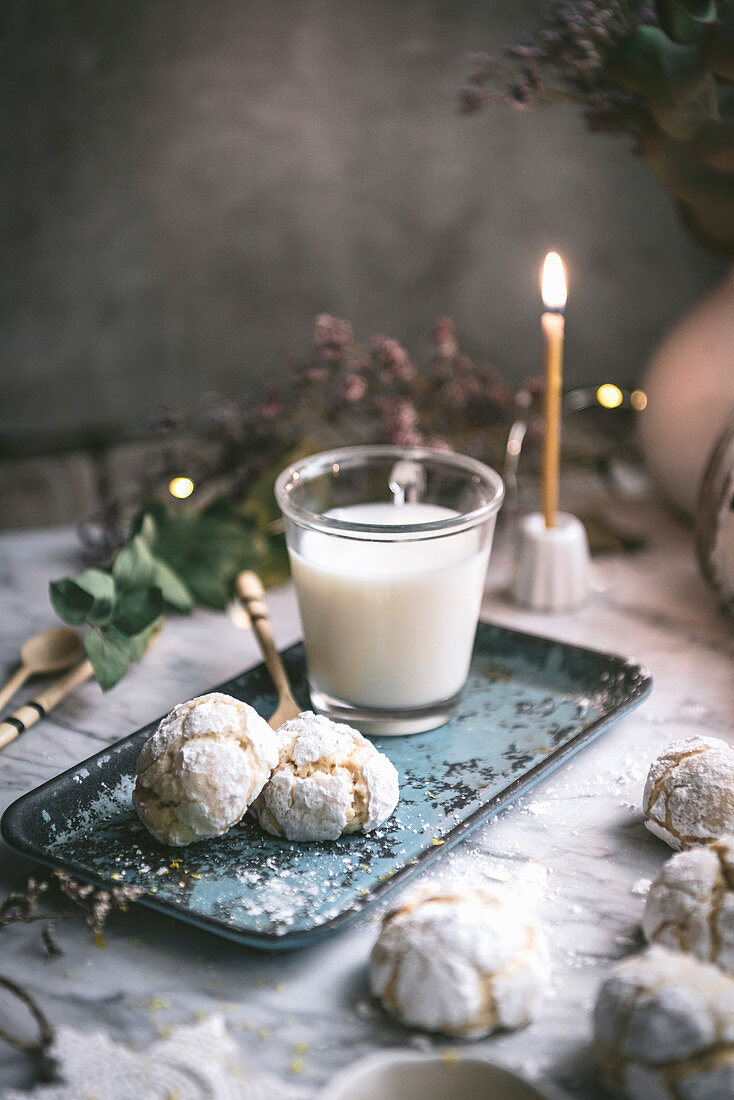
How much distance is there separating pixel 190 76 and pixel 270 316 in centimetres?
41

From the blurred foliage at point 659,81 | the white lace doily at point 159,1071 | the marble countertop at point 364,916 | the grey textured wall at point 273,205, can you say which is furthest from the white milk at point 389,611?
the grey textured wall at point 273,205

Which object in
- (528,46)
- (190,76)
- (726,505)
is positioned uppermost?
(528,46)

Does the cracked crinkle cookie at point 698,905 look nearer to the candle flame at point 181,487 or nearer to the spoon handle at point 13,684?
the spoon handle at point 13,684

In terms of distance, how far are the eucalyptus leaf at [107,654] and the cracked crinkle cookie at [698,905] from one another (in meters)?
0.54

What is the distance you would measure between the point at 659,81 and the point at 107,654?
0.81 metres

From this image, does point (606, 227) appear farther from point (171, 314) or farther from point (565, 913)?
point (565, 913)

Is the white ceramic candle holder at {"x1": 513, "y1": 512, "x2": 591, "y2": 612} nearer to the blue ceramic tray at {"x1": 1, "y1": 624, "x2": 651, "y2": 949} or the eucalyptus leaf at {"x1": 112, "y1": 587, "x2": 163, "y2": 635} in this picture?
the blue ceramic tray at {"x1": 1, "y1": 624, "x2": 651, "y2": 949}

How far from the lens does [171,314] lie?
1.79 metres

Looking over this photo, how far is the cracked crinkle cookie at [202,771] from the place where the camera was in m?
0.74

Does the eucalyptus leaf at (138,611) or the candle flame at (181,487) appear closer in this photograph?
the eucalyptus leaf at (138,611)

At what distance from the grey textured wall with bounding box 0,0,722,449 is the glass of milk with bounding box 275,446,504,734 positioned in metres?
0.88

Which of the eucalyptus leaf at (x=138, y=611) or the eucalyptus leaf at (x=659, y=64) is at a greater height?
the eucalyptus leaf at (x=659, y=64)

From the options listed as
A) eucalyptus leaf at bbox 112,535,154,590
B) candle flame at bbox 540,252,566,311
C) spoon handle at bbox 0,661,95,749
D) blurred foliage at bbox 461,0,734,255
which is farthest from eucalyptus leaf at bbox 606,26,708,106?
spoon handle at bbox 0,661,95,749

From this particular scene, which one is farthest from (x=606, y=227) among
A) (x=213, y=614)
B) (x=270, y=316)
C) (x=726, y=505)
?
(x=213, y=614)
